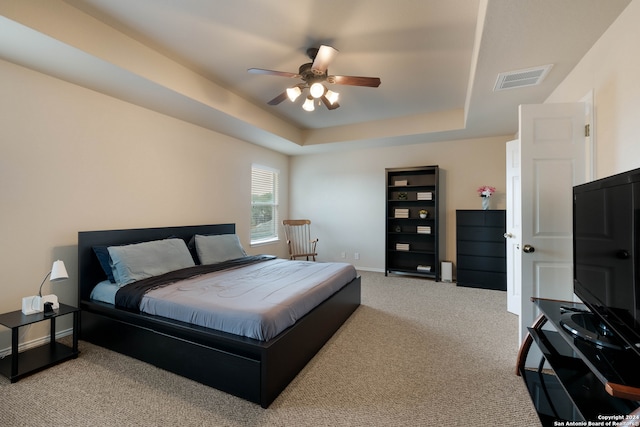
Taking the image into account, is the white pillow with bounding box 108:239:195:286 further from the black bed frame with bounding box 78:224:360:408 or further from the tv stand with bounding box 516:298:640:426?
the tv stand with bounding box 516:298:640:426

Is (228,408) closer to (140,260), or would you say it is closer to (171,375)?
(171,375)

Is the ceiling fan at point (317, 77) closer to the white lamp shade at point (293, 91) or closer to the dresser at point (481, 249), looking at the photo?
the white lamp shade at point (293, 91)

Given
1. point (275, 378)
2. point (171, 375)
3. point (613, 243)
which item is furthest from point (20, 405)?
point (613, 243)

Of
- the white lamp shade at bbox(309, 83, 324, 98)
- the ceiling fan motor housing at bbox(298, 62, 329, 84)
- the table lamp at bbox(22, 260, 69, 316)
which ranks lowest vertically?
the table lamp at bbox(22, 260, 69, 316)

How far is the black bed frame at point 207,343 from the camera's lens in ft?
5.65

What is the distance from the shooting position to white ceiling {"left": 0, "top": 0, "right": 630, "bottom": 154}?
1889mm

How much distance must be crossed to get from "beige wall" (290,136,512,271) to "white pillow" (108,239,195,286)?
10.3 feet

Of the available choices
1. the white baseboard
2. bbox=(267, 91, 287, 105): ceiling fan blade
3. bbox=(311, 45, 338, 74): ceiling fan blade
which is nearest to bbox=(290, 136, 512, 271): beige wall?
bbox=(267, 91, 287, 105): ceiling fan blade

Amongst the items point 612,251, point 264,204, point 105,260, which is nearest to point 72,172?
point 105,260

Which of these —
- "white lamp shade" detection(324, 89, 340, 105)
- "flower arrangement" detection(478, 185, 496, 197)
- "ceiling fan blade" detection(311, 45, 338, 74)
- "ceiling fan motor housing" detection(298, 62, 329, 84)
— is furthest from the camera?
"flower arrangement" detection(478, 185, 496, 197)

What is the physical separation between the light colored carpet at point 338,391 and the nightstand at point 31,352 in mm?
66

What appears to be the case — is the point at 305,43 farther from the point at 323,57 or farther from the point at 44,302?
the point at 44,302

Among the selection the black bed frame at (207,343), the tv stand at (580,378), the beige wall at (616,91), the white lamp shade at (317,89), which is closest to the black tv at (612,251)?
the tv stand at (580,378)

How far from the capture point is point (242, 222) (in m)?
4.78
